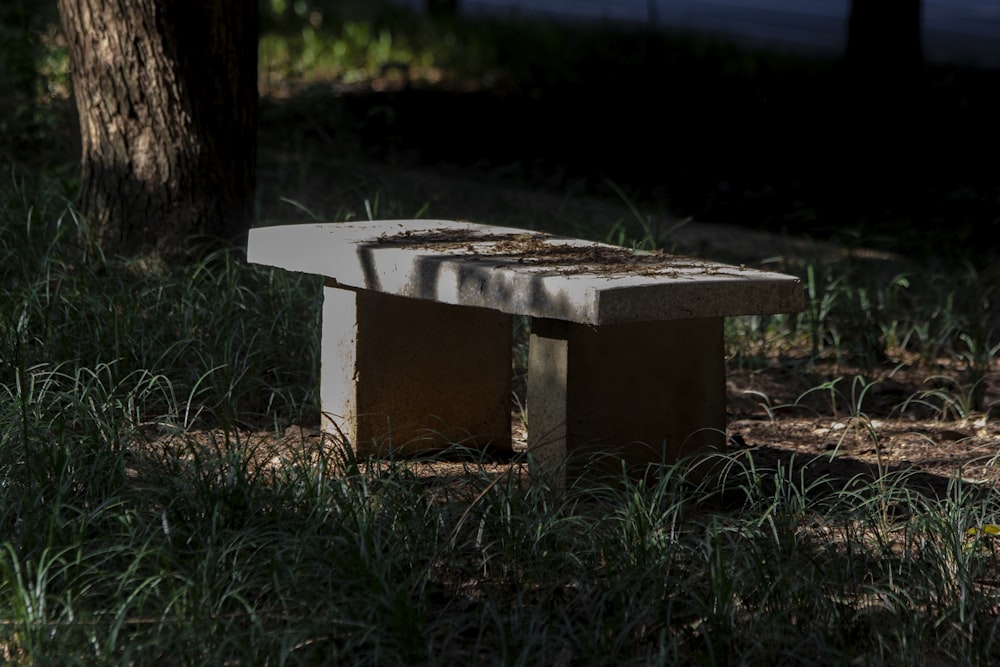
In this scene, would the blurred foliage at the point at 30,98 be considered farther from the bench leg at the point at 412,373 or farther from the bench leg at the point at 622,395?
the bench leg at the point at 622,395

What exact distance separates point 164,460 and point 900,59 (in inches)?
305

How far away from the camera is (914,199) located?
8609 mm

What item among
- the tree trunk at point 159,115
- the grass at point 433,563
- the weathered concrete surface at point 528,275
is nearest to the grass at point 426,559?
the grass at point 433,563

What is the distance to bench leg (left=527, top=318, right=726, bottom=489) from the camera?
3680 mm

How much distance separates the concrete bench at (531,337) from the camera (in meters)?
3.55

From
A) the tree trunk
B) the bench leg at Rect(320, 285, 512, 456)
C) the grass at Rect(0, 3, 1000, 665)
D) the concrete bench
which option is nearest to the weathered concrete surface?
the concrete bench

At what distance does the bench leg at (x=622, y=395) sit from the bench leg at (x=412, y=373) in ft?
1.62

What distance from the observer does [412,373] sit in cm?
423

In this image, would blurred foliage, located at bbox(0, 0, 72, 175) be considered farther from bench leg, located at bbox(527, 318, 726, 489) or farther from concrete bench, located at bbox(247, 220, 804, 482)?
bench leg, located at bbox(527, 318, 726, 489)

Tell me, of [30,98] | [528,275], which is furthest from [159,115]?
[30,98]

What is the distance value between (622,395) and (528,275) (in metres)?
0.48

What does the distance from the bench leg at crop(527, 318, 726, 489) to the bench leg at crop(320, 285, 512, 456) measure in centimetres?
49

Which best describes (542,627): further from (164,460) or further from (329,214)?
(329,214)

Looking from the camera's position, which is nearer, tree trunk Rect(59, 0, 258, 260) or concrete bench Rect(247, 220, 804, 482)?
concrete bench Rect(247, 220, 804, 482)
